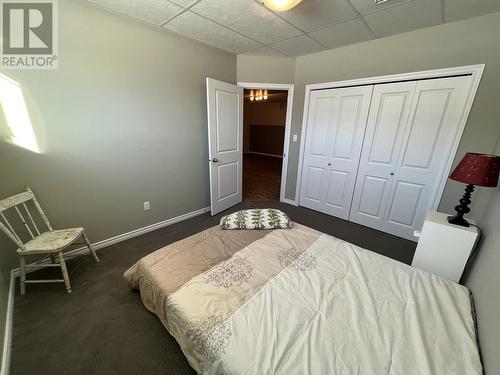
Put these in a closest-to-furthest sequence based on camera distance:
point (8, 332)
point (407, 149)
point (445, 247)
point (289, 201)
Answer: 1. point (8, 332)
2. point (445, 247)
3. point (407, 149)
4. point (289, 201)

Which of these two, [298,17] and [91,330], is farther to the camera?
[298,17]

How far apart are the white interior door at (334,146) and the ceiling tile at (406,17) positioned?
0.61 m

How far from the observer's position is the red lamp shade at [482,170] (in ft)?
4.54

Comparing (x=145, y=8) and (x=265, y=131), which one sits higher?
(x=145, y=8)

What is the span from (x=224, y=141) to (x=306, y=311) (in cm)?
254

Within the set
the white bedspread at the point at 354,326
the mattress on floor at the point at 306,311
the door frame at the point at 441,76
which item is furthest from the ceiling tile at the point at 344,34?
the white bedspread at the point at 354,326

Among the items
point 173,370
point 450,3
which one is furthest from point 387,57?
point 173,370

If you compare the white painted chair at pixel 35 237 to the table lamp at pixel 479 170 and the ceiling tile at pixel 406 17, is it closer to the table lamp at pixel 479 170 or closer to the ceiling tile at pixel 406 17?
the table lamp at pixel 479 170

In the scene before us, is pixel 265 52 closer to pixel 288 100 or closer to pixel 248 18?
pixel 288 100

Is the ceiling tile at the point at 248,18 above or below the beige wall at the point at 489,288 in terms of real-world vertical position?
above

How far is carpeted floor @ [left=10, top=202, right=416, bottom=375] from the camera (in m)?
1.17

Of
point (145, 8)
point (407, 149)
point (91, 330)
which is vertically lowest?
point (91, 330)

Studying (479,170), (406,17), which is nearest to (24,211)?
(479,170)

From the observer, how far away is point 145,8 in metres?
1.86
